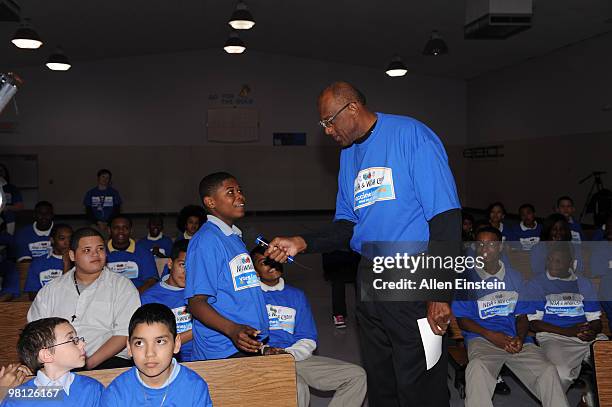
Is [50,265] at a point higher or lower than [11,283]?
higher

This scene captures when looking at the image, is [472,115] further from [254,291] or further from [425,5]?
[254,291]

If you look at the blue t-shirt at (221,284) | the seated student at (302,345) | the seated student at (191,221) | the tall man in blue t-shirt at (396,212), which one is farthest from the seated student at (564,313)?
the seated student at (191,221)

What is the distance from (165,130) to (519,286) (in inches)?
526

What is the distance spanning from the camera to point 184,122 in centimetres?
1617

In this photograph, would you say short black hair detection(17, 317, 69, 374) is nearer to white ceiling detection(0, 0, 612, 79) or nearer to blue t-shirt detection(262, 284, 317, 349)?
blue t-shirt detection(262, 284, 317, 349)

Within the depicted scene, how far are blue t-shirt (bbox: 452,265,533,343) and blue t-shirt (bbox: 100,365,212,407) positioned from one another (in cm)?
232

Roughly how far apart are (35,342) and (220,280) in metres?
0.84

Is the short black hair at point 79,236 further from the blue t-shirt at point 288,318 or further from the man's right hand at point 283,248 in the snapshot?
the man's right hand at point 283,248

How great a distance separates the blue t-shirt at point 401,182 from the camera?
229 centimetres

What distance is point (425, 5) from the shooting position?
952 cm

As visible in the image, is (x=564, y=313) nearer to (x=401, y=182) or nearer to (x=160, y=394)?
(x=401, y=182)

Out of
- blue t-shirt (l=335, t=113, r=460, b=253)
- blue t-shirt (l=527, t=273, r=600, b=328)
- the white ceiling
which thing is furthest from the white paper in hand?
the white ceiling

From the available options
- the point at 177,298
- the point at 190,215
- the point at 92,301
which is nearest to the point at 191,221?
the point at 190,215

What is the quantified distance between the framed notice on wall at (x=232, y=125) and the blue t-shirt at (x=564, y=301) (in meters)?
12.8
